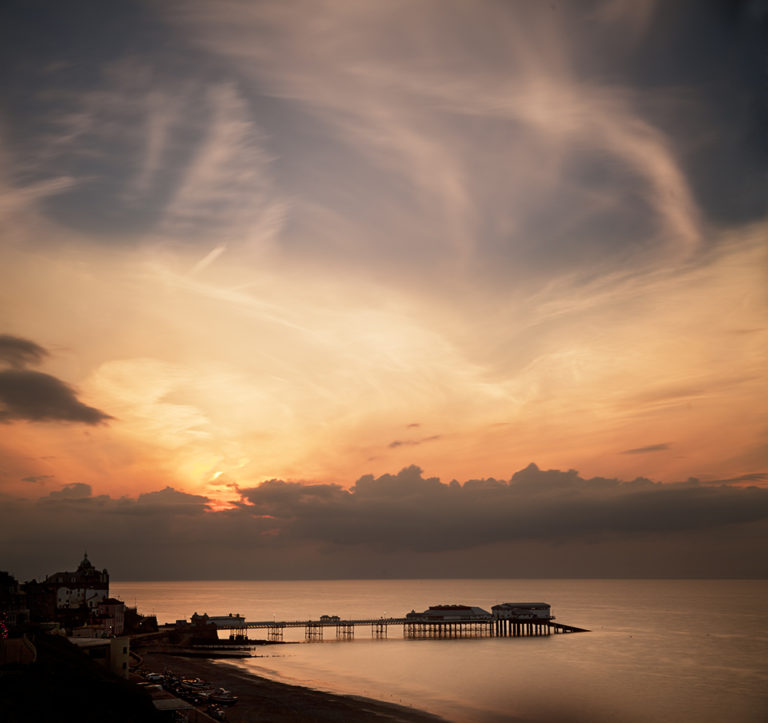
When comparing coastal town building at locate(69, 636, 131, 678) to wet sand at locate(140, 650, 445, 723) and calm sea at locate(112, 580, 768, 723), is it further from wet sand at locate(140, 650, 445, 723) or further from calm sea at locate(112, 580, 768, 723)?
calm sea at locate(112, 580, 768, 723)

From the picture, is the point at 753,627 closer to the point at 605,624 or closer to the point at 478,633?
the point at 605,624

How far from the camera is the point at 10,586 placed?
94.3m

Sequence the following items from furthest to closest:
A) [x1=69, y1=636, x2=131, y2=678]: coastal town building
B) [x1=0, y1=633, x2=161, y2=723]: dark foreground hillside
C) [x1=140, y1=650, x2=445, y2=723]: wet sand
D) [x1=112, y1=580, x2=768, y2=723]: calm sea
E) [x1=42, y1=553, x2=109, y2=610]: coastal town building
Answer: [x1=42, y1=553, x2=109, y2=610]: coastal town building
[x1=112, y1=580, x2=768, y2=723]: calm sea
[x1=140, y1=650, x2=445, y2=723]: wet sand
[x1=69, y1=636, x2=131, y2=678]: coastal town building
[x1=0, y1=633, x2=161, y2=723]: dark foreground hillside

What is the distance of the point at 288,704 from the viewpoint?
234ft

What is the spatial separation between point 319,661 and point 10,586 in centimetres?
5006

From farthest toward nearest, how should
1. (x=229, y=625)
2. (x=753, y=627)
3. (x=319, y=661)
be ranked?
(x=753, y=627)
(x=229, y=625)
(x=319, y=661)

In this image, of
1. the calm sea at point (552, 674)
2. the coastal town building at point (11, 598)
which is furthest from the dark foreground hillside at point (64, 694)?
the calm sea at point (552, 674)

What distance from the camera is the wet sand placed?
217 feet

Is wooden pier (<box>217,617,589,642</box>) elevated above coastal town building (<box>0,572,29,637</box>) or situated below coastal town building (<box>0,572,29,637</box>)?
below

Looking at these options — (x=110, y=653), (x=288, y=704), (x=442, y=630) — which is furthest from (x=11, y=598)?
(x=442, y=630)

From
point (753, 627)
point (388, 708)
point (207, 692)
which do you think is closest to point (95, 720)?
point (207, 692)

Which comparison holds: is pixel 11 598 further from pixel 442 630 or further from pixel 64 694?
pixel 442 630

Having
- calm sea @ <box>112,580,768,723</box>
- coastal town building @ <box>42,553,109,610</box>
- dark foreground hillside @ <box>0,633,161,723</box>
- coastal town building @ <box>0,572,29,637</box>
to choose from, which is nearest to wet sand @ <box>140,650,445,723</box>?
calm sea @ <box>112,580,768,723</box>

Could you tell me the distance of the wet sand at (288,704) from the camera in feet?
217
